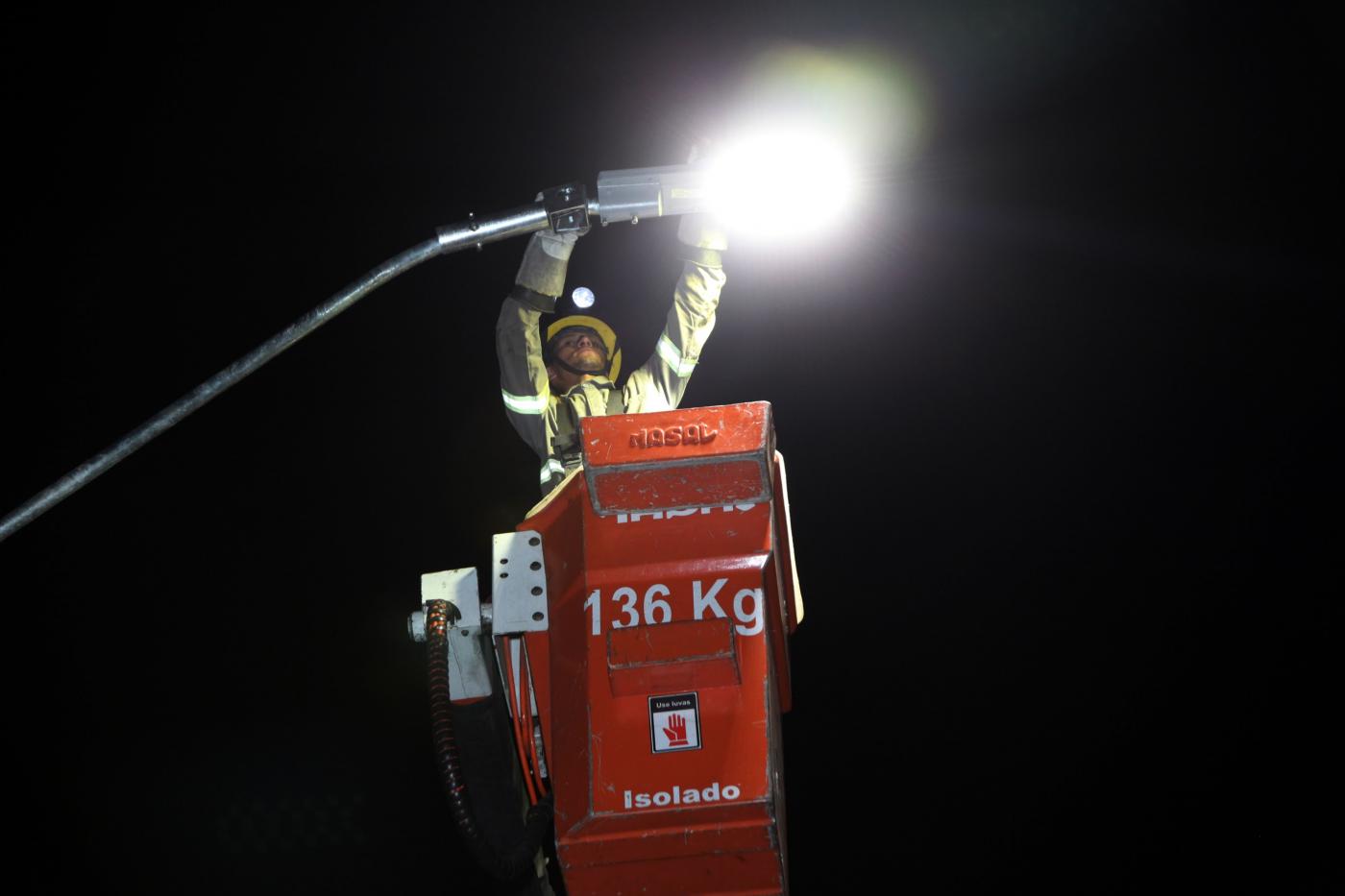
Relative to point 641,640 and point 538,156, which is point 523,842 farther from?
point 538,156

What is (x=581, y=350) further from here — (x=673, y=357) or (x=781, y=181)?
(x=781, y=181)

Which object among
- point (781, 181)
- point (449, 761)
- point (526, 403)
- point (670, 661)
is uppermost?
point (781, 181)

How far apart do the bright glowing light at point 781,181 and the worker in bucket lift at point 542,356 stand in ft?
2.15

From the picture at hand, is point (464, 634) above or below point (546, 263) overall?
below

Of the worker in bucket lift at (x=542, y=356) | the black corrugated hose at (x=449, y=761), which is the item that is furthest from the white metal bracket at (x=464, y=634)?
the worker in bucket lift at (x=542, y=356)

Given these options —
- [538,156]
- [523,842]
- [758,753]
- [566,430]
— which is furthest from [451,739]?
[538,156]

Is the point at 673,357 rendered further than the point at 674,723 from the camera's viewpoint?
Yes

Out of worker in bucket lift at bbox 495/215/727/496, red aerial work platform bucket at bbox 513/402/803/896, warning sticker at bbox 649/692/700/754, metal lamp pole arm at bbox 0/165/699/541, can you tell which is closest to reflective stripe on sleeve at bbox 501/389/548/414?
worker in bucket lift at bbox 495/215/727/496

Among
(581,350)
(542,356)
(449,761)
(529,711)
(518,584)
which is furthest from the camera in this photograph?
(581,350)

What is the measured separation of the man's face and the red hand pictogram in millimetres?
2249

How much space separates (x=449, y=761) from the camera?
3.08 metres

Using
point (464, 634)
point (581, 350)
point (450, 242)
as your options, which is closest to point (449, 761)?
point (464, 634)

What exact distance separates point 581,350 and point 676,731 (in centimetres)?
231

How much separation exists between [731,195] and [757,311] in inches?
111
